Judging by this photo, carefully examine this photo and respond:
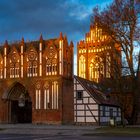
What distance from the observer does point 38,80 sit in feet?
206

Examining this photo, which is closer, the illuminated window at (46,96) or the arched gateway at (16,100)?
Answer: the illuminated window at (46,96)

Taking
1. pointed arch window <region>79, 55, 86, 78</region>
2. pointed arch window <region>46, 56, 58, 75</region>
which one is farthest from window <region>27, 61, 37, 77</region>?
pointed arch window <region>79, 55, 86, 78</region>

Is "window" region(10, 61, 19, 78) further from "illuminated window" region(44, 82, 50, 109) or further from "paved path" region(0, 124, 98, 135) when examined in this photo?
"paved path" region(0, 124, 98, 135)

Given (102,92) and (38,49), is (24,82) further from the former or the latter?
(102,92)

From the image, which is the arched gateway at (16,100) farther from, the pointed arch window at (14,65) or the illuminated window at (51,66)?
the illuminated window at (51,66)

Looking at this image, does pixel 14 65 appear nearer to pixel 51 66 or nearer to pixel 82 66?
pixel 51 66

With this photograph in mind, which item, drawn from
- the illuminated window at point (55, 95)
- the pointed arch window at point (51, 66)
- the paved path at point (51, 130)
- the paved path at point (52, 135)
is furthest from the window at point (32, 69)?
the paved path at point (52, 135)

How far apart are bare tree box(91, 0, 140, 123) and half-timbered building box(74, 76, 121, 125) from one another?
9.67m

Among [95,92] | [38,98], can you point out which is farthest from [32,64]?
[95,92]

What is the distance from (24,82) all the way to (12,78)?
2.77m

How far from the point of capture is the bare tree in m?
43.2

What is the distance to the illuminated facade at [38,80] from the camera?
60531mm

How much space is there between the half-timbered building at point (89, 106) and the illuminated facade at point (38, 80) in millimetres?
5063

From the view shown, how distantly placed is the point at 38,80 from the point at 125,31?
23348 mm
